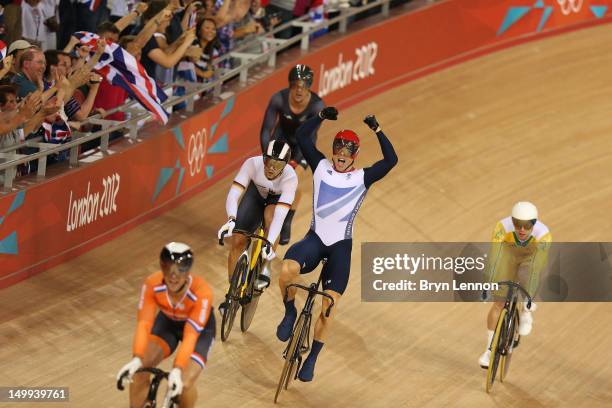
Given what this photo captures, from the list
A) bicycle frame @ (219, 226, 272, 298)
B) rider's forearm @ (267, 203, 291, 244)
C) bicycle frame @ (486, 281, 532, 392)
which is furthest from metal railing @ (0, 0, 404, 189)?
bicycle frame @ (486, 281, 532, 392)

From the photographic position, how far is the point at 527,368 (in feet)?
32.8

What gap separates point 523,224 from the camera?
9219 millimetres

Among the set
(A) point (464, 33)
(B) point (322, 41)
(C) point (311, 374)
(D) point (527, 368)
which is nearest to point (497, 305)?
(D) point (527, 368)

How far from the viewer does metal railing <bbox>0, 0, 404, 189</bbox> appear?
392 inches

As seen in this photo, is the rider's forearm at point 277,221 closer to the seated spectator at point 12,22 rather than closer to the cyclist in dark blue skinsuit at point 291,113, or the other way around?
the cyclist in dark blue skinsuit at point 291,113

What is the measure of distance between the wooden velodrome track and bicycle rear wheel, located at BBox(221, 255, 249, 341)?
157 mm

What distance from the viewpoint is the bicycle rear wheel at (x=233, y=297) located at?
944cm

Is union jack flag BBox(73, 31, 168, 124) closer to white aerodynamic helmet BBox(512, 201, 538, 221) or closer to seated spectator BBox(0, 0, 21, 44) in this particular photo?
seated spectator BBox(0, 0, 21, 44)

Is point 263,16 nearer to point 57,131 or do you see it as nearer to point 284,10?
point 284,10

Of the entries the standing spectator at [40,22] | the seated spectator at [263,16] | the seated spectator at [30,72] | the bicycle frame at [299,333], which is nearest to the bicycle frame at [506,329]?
the bicycle frame at [299,333]

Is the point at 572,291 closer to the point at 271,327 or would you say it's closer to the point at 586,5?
the point at 271,327

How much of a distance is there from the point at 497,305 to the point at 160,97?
3.64 meters

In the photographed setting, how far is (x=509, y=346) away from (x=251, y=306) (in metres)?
2.04

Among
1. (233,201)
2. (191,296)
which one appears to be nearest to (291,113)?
(233,201)
